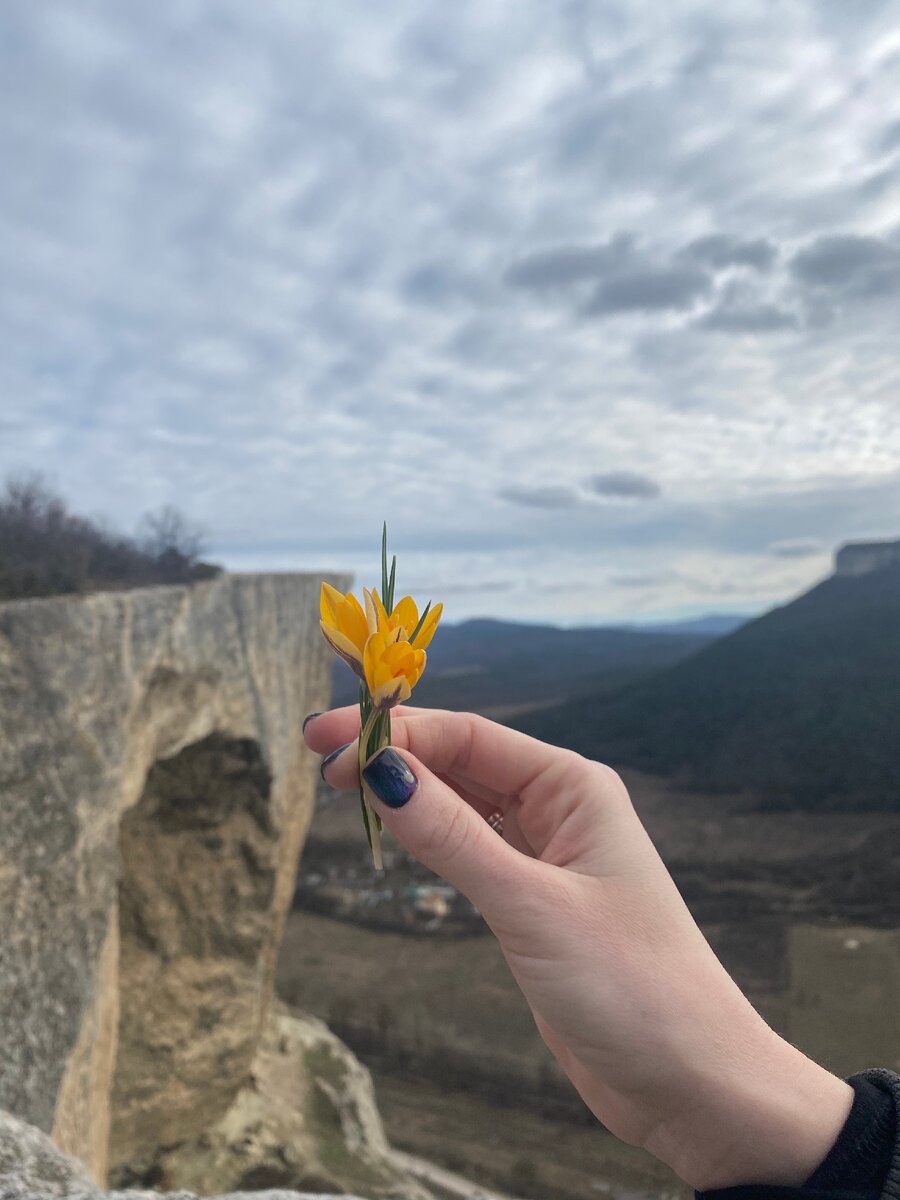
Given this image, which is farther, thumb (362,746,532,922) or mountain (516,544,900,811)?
mountain (516,544,900,811)

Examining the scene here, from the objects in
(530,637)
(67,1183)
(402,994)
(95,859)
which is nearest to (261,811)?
(95,859)

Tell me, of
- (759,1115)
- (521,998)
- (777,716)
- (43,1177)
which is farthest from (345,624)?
(777,716)

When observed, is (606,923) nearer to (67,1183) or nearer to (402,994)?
(67,1183)

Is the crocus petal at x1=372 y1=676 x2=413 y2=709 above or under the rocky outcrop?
under

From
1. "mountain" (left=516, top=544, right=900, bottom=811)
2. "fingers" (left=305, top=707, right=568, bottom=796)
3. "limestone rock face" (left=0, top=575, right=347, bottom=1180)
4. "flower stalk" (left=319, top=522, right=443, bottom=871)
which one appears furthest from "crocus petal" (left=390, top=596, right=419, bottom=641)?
"mountain" (left=516, top=544, right=900, bottom=811)

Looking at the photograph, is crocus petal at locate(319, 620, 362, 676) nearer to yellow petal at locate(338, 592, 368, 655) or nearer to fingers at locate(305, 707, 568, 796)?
yellow petal at locate(338, 592, 368, 655)

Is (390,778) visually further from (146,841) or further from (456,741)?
(146,841)
